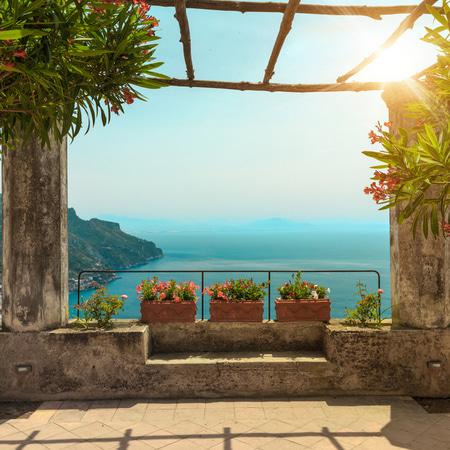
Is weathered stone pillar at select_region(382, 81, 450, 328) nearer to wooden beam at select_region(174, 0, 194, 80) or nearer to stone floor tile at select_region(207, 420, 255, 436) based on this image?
stone floor tile at select_region(207, 420, 255, 436)

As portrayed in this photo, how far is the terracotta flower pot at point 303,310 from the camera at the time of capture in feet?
14.3

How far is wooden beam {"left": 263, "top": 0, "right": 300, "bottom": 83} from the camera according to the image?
268 cm

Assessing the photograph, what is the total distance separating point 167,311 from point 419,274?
2.79 m

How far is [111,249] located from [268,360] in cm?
7621

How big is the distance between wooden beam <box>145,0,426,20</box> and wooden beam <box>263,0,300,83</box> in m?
0.11

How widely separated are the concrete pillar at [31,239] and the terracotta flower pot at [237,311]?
1.74 meters

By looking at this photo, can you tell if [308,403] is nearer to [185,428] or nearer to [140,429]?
[185,428]

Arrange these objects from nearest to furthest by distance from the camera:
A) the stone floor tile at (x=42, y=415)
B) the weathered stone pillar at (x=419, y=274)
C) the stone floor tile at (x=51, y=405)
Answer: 1. the stone floor tile at (x=42, y=415)
2. the stone floor tile at (x=51, y=405)
3. the weathered stone pillar at (x=419, y=274)

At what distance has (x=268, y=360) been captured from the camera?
13.2 feet

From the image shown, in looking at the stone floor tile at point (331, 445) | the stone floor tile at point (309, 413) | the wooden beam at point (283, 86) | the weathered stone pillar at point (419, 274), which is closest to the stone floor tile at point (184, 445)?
the stone floor tile at point (331, 445)

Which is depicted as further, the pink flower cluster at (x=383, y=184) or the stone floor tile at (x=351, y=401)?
the stone floor tile at (x=351, y=401)

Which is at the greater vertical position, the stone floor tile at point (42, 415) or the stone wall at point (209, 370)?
the stone wall at point (209, 370)

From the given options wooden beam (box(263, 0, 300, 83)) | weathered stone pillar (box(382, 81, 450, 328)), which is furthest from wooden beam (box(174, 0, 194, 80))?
weathered stone pillar (box(382, 81, 450, 328))

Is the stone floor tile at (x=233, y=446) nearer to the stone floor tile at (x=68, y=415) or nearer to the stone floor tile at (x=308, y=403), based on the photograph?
the stone floor tile at (x=308, y=403)
